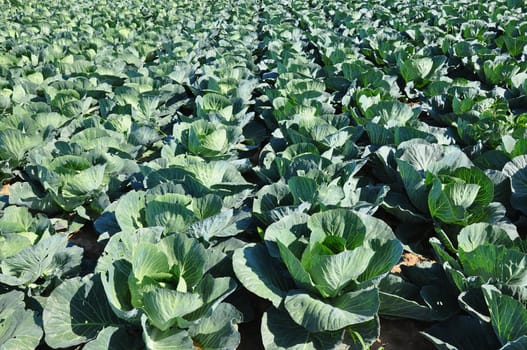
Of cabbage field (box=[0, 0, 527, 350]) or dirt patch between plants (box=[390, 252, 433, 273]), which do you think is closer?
cabbage field (box=[0, 0, 527, 350])

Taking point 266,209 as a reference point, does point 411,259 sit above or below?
below

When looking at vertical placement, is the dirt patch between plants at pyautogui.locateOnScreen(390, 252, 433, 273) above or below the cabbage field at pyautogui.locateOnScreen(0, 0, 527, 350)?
below

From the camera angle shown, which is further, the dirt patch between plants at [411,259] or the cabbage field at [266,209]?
the dirt patch between plants at [411,259]

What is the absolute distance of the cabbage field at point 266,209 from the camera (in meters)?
2.42

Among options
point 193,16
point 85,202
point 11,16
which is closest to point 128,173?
point 85,202

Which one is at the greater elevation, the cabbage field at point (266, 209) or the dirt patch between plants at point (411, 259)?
the cabbage field at point (266, 209)

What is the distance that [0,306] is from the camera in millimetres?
2512

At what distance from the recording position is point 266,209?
3.16 m

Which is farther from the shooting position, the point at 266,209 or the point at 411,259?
the point at 411,259

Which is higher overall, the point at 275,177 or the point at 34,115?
the point at 34,115

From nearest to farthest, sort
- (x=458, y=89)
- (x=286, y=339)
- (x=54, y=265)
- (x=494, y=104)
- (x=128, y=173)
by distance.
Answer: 1. (x=286, y=339)
2. (x=54, y=265)
3. (x=128, y=173)
4. (x=494, y=104)
5. (x=458, y=89)

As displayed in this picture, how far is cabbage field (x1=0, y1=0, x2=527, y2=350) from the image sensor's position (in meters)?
2.42

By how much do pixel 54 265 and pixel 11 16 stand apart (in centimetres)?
1191

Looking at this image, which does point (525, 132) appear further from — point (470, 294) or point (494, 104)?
point (470, 294)
